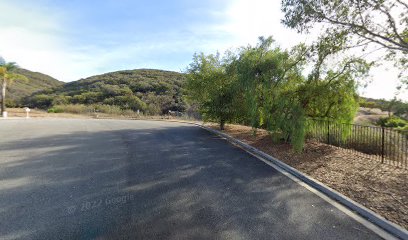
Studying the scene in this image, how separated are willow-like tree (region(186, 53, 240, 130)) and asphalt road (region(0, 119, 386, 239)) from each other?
622cm

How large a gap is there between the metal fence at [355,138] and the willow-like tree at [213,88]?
414 centimetres

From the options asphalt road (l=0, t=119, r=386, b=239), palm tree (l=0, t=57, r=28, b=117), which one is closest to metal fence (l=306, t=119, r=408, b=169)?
asphalt road (l=0, t=119, r=386, b=239)

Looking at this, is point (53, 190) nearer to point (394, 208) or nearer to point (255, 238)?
point (255, 238)

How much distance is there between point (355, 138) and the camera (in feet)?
35.1

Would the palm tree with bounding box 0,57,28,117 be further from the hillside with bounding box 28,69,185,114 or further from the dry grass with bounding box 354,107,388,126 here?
the dry grass with bounding box 354,107,388,126

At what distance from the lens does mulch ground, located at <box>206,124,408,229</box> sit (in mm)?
4480

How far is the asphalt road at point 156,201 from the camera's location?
139 inches

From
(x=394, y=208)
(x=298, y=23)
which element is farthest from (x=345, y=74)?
(x=394, y=208)

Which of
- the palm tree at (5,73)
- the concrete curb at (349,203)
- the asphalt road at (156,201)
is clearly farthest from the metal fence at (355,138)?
the palm tree at (5,73)

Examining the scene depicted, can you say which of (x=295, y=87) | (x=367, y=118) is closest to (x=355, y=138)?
(x=295, y=87)

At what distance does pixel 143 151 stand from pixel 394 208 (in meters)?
6.93

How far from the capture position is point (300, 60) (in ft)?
30.6

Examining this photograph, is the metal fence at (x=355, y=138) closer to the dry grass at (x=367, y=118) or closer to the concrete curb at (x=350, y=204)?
the concrete curb at (x=350, y=204)

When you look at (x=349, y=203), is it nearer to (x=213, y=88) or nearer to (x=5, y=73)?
(x=213, y=88)
